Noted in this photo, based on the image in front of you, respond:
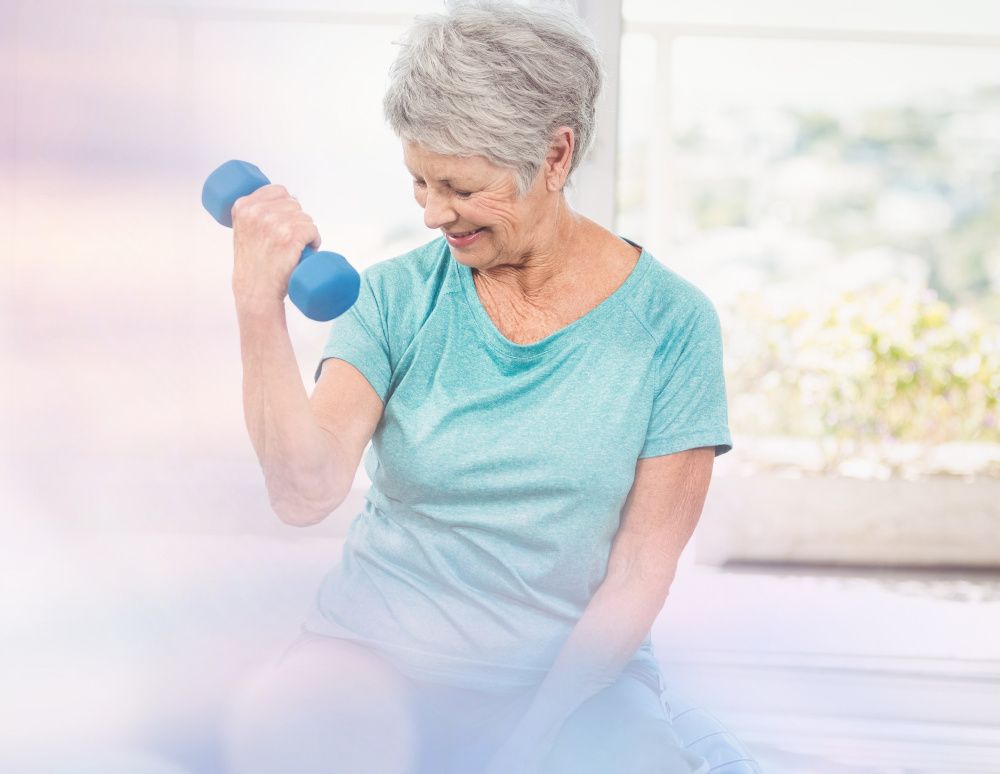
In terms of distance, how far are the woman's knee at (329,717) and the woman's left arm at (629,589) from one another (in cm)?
12

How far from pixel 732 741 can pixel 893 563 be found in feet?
6.85

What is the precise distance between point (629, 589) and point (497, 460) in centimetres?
21

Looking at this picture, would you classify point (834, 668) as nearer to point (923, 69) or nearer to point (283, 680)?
point (283, 680)

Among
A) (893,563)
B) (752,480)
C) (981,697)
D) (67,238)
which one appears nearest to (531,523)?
(67,238)

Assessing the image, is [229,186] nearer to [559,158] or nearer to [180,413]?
[559,158]

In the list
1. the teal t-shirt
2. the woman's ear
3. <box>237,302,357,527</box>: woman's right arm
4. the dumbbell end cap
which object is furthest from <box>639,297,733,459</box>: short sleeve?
the dumbbell end cap

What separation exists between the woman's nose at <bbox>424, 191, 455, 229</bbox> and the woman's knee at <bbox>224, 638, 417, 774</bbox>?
1.53 feet

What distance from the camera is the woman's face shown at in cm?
111

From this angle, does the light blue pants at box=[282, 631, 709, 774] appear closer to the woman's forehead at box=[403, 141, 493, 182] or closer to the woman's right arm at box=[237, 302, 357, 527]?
the woman's right arm at box=[237, 302, 357, 527]

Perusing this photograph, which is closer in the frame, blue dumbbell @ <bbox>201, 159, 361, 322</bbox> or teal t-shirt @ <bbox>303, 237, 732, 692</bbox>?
blue dumbbell @ <bbox>201, 159, 361, 322</bbox>

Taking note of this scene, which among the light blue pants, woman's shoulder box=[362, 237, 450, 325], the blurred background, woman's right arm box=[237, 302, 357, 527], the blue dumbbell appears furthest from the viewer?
the blurred background

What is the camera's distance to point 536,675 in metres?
1.20

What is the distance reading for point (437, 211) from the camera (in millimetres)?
1121

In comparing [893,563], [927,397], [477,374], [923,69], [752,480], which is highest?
[923,69]
